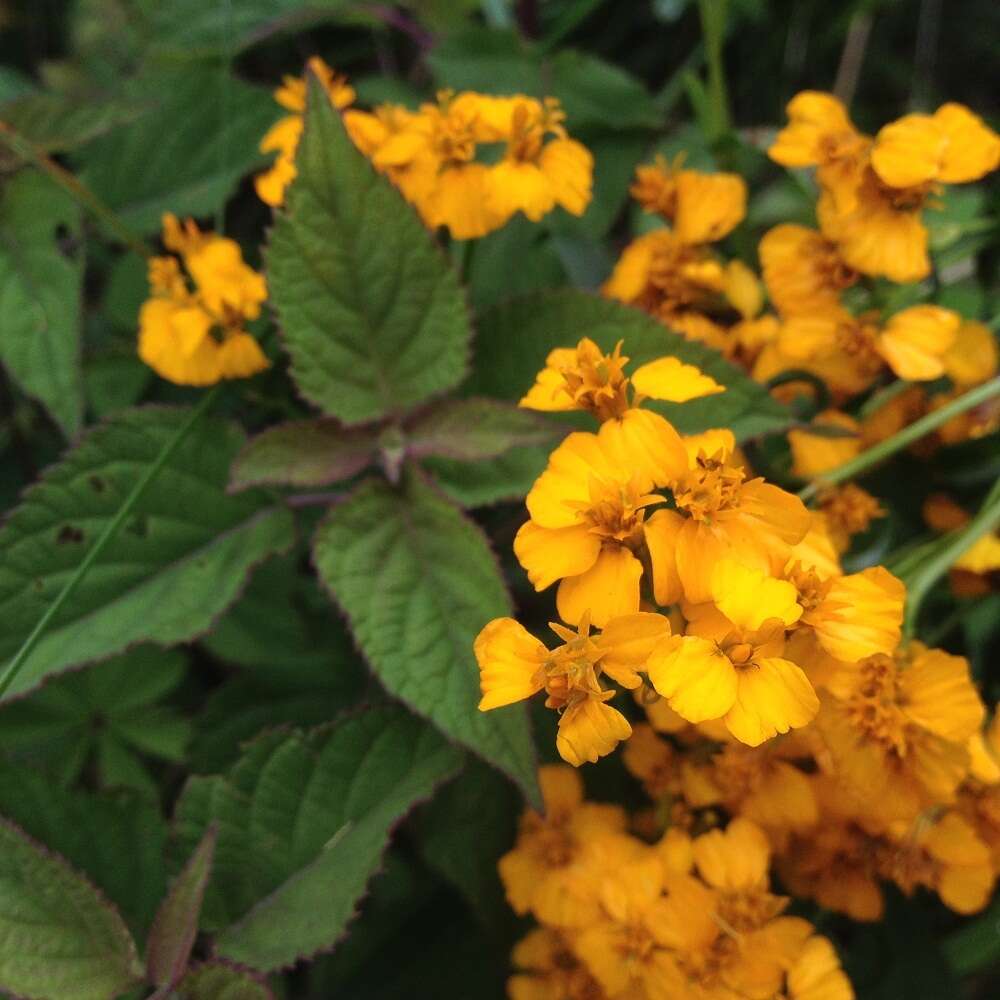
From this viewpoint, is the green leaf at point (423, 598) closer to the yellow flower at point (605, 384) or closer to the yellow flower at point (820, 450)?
the yellow flower at point (605, 384)

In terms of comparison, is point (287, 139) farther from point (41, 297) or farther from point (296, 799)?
point (296, 799)

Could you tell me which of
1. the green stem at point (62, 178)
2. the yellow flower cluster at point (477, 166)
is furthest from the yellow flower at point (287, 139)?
the green stem at point (62, 178)

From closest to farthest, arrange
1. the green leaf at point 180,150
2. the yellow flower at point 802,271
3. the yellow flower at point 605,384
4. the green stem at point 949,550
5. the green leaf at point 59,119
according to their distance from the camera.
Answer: the yellow flower at point 605,384, the green stem at point 949,550, the yellow flower at point 802,271, the green leaf at point 59,119, the green leaf at point 180,150

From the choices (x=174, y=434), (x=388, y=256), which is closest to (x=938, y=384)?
(x=388, y=256)

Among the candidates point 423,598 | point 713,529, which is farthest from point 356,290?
point 713,529

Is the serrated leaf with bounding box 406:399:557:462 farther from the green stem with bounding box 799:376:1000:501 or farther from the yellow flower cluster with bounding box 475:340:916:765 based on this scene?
the green stem with bounding box 799:376:1000:501
